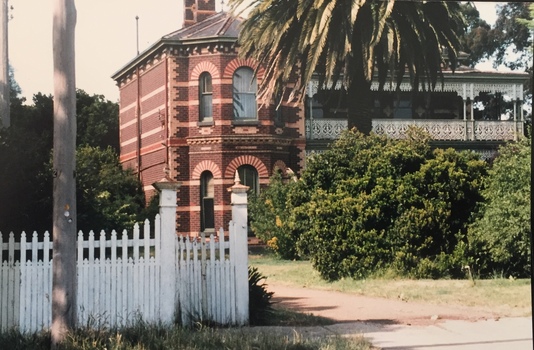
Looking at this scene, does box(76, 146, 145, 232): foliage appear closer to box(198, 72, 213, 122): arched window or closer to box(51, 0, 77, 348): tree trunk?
box(198, 72, 213, 122): arched window

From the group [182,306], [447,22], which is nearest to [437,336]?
[182,306]

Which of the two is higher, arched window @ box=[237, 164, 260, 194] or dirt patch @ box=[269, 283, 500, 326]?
arched window @ box=[237, 164, 260, 194]

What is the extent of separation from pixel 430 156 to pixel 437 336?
782 centimetres

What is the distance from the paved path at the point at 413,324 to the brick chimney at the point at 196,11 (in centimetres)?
1614

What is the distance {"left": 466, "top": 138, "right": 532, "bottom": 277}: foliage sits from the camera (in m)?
13.8

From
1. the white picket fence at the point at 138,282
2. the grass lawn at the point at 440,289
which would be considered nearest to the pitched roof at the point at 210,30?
the grass lawn at the point at 440,289

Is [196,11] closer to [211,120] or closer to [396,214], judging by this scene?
[211,120]

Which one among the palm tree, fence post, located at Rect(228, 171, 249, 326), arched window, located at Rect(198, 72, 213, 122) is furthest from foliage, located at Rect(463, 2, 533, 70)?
arched window, located at Rect(198, 72, 213, 122)

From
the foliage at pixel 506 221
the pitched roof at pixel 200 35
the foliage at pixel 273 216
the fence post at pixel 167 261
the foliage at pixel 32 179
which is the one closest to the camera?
the fence post at pixel 167 261

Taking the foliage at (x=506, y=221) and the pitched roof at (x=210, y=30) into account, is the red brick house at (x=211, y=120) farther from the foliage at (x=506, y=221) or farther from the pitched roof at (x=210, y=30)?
the foliage at (x=506, y=221)

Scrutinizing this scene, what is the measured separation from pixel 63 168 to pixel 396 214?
8.95m

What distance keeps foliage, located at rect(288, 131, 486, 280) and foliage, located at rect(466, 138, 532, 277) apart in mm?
504

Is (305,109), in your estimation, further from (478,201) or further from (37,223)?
(37,223)

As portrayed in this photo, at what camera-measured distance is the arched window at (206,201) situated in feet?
82.6
